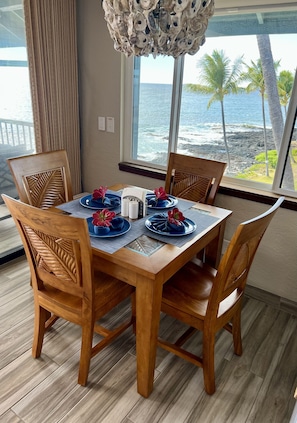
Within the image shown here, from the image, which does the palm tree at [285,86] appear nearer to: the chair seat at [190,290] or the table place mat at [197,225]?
the table place mat at [197,225]

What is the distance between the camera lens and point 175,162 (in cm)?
242

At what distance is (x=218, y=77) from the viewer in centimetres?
227

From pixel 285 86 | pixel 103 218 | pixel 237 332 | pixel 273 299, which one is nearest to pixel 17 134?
pixel 103 218

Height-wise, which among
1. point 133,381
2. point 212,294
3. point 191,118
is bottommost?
point 133,381

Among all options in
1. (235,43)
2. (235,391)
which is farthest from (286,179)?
(235,391)

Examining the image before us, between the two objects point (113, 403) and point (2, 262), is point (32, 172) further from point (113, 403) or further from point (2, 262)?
point (113, 403)

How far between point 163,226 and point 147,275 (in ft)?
1.36

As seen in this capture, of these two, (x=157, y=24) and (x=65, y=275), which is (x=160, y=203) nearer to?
(x=65, y=275)

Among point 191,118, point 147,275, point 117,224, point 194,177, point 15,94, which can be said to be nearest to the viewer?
point 147,275

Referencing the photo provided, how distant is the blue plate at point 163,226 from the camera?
5.33 ft

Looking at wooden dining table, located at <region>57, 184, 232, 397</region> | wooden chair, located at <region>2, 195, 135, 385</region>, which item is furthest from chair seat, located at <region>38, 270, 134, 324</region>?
wooden dining table, located at <region>57, 184, 232, 397</region>

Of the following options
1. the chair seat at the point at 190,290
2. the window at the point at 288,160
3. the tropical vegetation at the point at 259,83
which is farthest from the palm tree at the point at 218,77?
the chair seat at the point at 190,290

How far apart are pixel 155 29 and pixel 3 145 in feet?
6.65

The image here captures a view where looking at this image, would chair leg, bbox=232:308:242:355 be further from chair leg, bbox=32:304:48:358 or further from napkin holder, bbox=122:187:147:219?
chair leg, bbox=32:304:48:358
